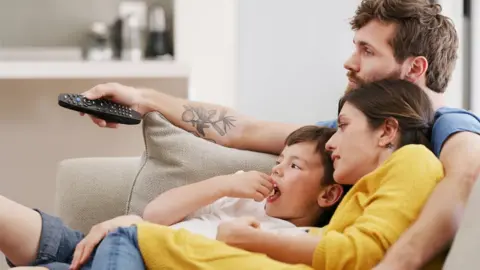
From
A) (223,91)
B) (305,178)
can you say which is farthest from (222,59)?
(305,178)

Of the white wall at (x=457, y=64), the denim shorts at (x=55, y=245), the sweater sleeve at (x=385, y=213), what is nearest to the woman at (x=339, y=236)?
the sweater sleeve at (x=385, y=213)

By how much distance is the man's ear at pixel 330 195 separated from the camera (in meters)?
1.66

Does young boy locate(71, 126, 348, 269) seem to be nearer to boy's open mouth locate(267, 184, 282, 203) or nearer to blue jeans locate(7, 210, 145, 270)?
boy's open mouth locate(267, 184, 282, 203)

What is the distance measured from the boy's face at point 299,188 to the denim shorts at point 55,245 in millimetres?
413

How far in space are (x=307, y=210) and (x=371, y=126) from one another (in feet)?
0.84

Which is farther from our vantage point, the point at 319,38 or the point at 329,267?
the point at 319,38

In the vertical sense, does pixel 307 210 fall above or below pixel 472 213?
below

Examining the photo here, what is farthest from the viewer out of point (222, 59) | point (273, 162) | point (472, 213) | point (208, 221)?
point (222, 59)

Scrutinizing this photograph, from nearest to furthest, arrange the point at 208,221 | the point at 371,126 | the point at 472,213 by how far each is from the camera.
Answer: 1. the point at 472,213
2. the point at 371,126
3. the point at 208,221

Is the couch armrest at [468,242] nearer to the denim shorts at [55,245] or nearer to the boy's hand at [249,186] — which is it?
the boy's hand at [249,186]

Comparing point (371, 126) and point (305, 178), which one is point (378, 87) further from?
point (305, 178)

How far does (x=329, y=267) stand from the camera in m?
1.28

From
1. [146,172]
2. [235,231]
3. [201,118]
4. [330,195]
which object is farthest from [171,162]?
[235,231]

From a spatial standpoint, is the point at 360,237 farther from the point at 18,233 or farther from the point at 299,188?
the point at 18,233
